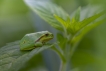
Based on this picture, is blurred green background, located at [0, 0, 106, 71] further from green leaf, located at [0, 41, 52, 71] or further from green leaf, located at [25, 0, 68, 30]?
green leaf, located at [0, 41, 52, 71]

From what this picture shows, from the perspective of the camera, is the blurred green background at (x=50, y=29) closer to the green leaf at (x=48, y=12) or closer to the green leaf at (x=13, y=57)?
the green leaf at (x=48, y=12)

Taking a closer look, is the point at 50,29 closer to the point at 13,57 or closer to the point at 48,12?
the point at 48,12

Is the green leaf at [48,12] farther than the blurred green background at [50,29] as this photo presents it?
No

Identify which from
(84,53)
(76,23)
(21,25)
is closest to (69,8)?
(21,25)

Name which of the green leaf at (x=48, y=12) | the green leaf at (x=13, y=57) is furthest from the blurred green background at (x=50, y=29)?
the green leaf at (x=13, y=57)

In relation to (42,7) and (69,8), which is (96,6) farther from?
(69,8)

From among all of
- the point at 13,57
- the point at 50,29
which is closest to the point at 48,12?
the point at 13,57

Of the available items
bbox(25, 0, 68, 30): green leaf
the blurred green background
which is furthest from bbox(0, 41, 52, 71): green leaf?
→ the blurred green background
